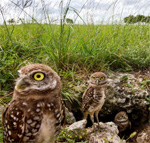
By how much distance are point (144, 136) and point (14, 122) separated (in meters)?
2.72

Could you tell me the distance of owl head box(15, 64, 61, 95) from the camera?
4.94ft

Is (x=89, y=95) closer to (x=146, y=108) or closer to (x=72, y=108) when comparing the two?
(x=72, y=108)

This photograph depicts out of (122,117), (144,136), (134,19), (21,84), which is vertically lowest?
(144,136)

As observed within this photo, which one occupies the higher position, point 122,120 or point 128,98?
point 128,98

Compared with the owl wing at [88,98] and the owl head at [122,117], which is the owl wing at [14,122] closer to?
the owl wing at [88,98]

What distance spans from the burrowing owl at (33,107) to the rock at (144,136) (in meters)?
2.31

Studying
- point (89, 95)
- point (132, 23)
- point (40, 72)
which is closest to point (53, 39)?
point (89, 95)

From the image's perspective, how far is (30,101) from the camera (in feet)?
5.30

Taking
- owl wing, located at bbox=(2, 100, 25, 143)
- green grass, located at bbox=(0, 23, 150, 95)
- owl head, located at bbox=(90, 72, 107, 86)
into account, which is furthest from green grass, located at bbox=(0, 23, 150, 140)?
owl wing, located at bbox=(2, 100, 25, 143)

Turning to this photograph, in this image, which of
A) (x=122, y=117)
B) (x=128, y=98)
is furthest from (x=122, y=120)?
(x=128, y=98)

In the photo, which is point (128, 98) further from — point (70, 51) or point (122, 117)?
point (70, 51)

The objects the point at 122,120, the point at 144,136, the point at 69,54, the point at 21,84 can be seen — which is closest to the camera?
the point at 21,84

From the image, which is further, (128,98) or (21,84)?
(128,98)

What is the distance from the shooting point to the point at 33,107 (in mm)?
1615
